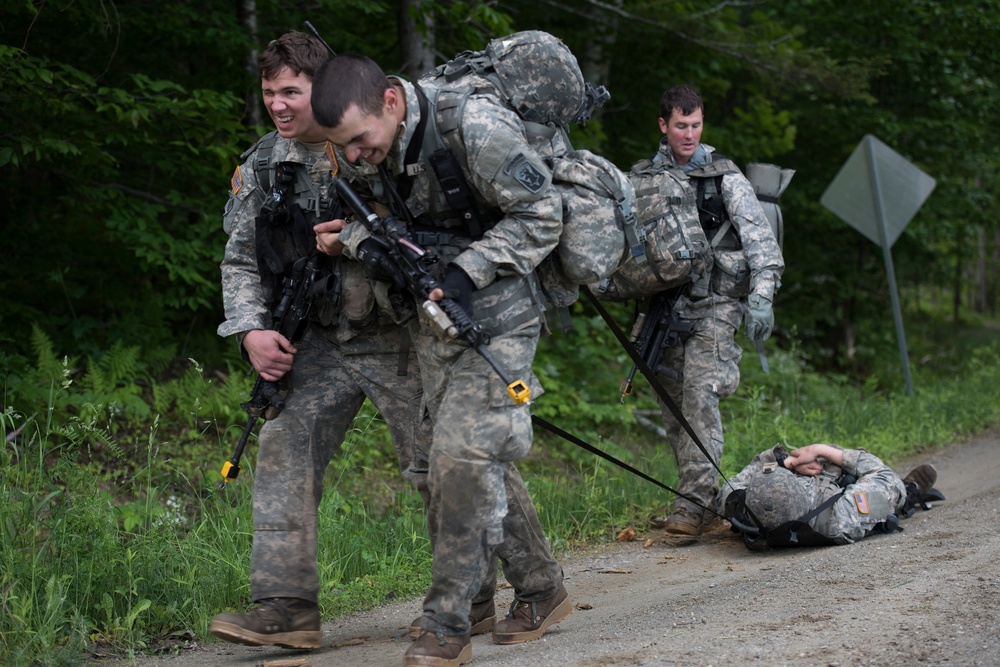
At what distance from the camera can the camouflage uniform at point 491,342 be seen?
3.57 m

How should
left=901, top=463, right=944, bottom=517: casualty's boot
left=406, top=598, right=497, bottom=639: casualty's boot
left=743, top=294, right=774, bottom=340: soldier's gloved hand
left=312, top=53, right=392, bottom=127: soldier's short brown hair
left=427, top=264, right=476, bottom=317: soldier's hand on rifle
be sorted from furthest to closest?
left=901, top=463, right=944, bottom=517: casualty's boot, left=743, top=294, right=774, bottom=340: soldier's gloved hand, left=406, top=598, right=497, bottom=639: casualty's boot, left=427, top=264, right=476, bottom=317: soldier's hand on rifle, left=312, top=53, right=392, bottom=127: soldier's short brown hair

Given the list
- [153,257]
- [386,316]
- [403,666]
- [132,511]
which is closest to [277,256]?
[386,316]

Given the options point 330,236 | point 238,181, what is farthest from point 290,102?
point 330,236

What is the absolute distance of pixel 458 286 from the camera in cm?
357

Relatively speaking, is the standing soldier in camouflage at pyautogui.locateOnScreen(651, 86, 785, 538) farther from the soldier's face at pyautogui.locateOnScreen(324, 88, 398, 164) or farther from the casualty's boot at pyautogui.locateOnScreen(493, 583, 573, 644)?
the soldier's face at pyautogui.locateOnScreen(324, 88, 398, 164)

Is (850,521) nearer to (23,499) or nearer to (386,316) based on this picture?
(386,316)

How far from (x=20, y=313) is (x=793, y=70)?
7.62m

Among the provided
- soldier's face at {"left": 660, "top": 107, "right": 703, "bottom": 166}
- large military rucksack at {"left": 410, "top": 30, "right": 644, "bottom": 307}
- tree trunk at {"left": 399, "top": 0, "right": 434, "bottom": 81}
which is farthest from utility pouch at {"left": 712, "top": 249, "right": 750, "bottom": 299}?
tree trunk at {"left": 399, "top": 0, "right": 434, "bottom": 81}

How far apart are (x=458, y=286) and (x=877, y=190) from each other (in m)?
8.15

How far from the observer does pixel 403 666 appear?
3812mm

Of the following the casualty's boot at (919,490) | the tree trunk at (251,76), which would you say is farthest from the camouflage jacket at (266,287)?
the tree trunk at (251,76)

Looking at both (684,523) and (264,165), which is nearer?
(264,165)

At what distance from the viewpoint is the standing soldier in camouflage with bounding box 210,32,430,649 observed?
4.06 metres

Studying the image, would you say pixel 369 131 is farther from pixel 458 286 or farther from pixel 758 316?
pixel 758 316
